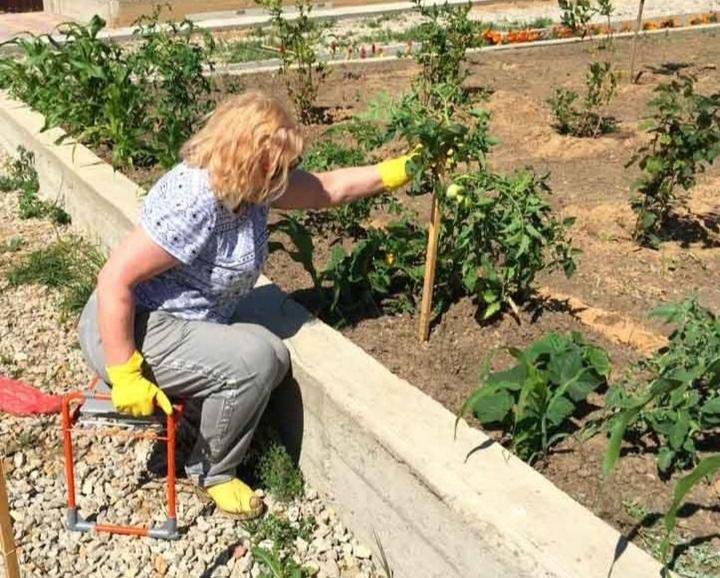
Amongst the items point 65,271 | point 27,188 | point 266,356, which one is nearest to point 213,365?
point 266,356

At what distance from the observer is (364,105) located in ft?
21.9

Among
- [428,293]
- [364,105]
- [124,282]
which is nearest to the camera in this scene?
[124,282]

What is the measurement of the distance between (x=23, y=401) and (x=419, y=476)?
42.9 inches

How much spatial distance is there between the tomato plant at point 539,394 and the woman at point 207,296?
69 centimetres

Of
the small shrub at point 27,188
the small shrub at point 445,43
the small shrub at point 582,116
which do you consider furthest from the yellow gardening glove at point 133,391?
the small shrub at point 445,43

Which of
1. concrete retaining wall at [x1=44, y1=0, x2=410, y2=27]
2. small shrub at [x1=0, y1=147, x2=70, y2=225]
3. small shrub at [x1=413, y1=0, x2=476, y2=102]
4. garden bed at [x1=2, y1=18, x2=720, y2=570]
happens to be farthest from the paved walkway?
small shrub at [x1=413, y1=0, x2=476, y2=102]

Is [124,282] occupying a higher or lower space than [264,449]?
higher

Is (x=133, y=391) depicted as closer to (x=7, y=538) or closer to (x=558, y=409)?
(x=7, y=538)

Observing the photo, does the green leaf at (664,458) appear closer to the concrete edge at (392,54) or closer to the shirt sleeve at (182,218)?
the shirt sleeve at (182,218)

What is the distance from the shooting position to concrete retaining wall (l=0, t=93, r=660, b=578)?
203 centimetres

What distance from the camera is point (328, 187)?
3.05 metres

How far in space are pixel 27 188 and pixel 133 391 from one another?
3329 millimetres

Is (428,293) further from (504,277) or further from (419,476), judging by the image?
(419,476)

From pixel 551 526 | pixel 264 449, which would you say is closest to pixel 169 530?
pixel 264 449
